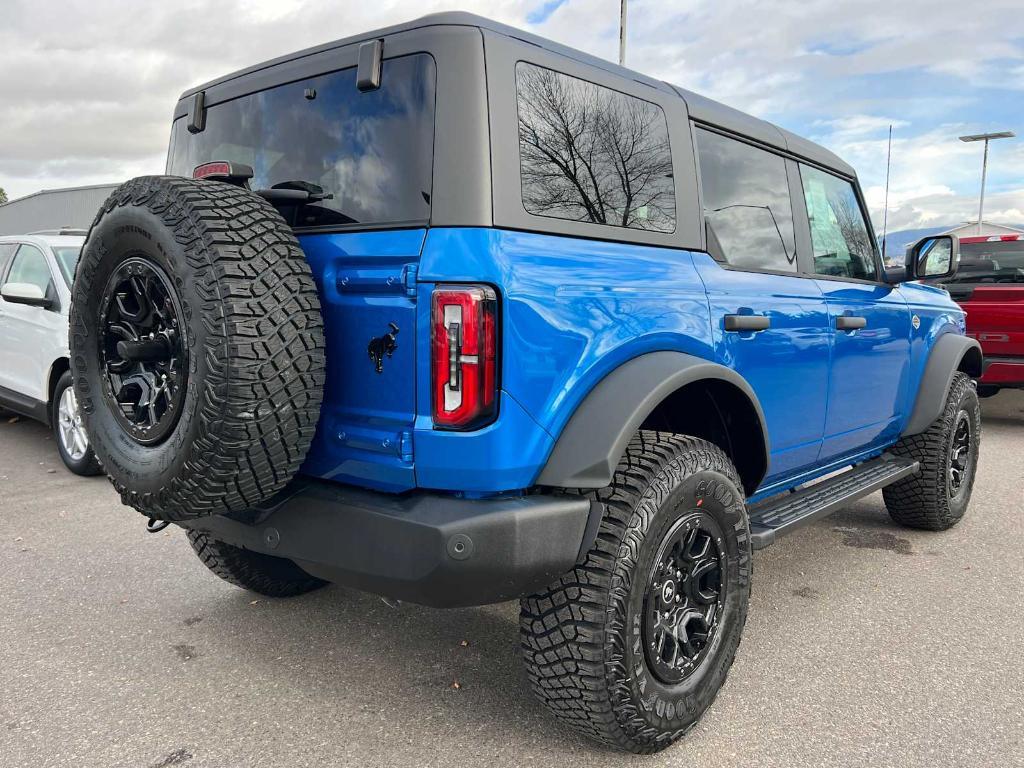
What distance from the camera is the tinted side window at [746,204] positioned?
116 inches

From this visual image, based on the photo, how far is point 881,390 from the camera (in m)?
3.89

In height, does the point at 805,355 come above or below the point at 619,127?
below

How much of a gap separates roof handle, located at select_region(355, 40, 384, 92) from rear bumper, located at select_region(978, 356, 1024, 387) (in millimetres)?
7163

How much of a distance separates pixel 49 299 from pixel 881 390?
540 centimetres

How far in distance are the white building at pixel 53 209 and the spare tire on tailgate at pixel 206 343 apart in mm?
23497

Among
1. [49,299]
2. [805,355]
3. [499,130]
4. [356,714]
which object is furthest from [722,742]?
[49,299]

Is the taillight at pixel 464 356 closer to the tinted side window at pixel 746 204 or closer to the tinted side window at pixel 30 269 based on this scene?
the tinted side window at pixel 746 204

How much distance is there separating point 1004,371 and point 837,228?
15.8 feet

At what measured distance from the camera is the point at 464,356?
2.01 meters

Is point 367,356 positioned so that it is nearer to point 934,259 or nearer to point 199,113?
point 199,113

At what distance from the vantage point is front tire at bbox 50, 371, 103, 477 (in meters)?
5.64

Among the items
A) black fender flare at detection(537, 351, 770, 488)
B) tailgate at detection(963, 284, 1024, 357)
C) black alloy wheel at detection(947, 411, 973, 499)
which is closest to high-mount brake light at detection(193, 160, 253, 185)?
black fender flare at detection(537, 351, 770, 488)

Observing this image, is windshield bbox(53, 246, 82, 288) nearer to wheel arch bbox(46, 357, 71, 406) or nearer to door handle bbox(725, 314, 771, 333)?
wheel arch bbox(46, 357, 71, 406)

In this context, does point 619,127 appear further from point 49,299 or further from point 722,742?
point 49,299
